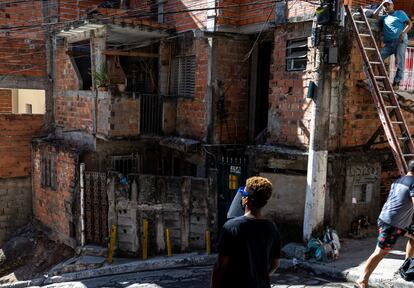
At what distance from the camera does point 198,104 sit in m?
10.5

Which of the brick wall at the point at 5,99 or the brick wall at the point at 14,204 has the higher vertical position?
the brick wall at the point at 5,99

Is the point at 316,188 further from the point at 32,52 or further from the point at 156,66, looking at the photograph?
the point at 32,52

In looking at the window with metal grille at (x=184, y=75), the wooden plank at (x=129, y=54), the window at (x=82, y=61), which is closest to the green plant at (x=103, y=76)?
the wooden plank at (x=129, y=54)

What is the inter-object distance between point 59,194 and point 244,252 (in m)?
9.10

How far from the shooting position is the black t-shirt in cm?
365

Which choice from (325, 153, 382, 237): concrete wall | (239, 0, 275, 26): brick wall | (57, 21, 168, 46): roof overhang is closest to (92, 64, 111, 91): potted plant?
(57, 21, 168, 46): roof overhang

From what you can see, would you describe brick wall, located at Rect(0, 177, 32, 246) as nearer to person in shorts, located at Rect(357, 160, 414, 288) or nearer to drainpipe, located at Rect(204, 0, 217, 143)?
drainpipe, located at Rect(204, 0, 217, 143)

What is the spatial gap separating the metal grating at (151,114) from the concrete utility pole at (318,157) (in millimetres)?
4600

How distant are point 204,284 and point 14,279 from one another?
6.19 m

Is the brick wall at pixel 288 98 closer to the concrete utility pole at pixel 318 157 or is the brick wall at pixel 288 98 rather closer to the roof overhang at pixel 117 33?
the concrete utility pole at pixel 318 157

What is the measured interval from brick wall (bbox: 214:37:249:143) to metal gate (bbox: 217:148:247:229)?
1.31 metres

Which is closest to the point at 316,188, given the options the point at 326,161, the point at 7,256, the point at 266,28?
the point at 326,161

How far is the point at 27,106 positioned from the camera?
14438 millimetres

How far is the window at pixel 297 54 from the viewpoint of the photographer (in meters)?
8.52
